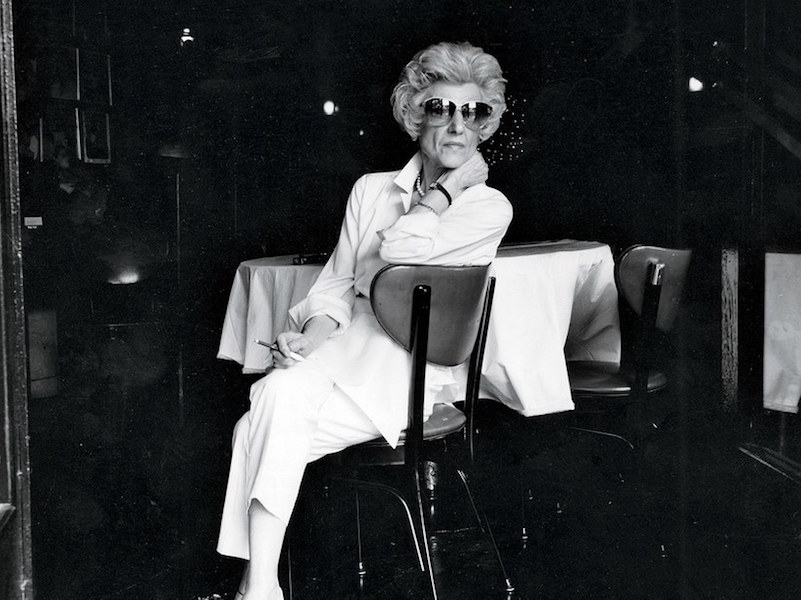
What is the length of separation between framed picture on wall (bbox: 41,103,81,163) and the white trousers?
3.15ft

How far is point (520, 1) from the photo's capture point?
9.86ft

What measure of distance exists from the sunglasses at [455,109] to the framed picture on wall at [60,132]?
1009mm

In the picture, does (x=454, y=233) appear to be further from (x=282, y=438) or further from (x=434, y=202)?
(x=282, y=438)

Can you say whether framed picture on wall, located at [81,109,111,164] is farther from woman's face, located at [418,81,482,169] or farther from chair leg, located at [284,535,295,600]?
chair leg, located at [284,535,295,600]

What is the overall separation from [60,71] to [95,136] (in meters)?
0.20

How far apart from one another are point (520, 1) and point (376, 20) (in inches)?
21.3

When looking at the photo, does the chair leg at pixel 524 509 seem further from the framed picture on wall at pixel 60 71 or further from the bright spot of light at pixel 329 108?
Result: the framed picture on wall at pixel 60 71

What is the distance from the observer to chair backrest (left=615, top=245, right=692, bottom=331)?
2.57 metres

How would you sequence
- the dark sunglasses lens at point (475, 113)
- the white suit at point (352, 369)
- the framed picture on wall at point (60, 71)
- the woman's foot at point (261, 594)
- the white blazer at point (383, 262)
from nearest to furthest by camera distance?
the woman's foot at point (261, 594), the white suit at point (352, 369), the white blazer at point (383, 262), the dark sunglasses lens at point (475, 113), the framed picture on wall at point (60, 71)

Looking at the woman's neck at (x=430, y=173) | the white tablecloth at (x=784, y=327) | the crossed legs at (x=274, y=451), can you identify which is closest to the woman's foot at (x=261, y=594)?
the crossed legs at (x=274, y=451)

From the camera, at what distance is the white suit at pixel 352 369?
1.94m

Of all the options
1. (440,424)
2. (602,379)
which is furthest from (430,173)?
(602,379)

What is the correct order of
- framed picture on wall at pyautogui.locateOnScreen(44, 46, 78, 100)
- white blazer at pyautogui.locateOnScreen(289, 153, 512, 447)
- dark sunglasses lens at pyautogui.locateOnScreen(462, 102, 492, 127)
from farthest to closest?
framed picture on wall at pyautogui.locateOnScreen(44, 46, 78, 100) < dark sunglasses lens at pyautogui.locateOnScreen(462, 102, 492, 127) < white blazer at pyautogui.locateOnScreen(289, 153, 512, 447)

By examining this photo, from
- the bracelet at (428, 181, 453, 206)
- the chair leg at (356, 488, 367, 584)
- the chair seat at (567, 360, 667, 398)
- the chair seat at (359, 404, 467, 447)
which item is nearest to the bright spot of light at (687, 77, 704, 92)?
the chair seat at (567, 360, 667, 398)
